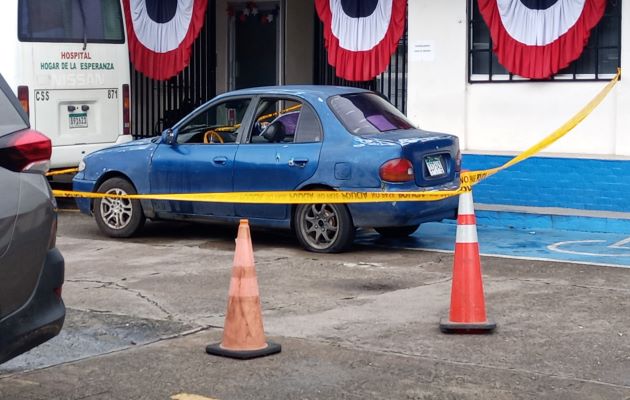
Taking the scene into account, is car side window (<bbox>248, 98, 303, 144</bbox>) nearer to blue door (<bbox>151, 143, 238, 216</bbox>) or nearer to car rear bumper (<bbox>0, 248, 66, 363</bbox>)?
blue door (<bbox>151, 143, 238, 216</bbox>)

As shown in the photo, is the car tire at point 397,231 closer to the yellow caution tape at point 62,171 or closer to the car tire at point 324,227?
the car tire at point 324,227

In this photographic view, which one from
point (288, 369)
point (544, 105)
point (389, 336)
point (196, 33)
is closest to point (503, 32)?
point (544, 105)

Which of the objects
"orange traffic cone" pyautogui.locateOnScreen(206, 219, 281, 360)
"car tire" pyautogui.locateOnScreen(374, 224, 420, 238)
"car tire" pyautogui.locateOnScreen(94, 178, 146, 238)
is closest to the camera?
"orange traffic cone" pyautogui.locateOnScreen(206, 219, 281, 360)

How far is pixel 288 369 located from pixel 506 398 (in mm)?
1398

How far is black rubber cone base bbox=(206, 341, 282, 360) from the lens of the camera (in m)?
7.30

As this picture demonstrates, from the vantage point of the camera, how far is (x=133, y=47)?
55.8ft

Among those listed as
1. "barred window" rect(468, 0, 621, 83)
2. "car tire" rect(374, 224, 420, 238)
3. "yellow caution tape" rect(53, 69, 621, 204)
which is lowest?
"car tire" rect(374, 224, 420, 238)

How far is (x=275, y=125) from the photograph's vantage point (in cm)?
1181

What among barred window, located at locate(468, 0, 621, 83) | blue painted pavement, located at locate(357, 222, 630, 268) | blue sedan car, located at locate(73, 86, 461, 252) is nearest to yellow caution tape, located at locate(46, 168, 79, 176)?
blue sedan car, located at locate(73, 86, 461, 252)

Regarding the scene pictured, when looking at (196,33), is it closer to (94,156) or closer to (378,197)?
(94,156)

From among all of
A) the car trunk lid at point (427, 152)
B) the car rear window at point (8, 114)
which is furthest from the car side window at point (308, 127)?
the car rear window at point (8, 114)

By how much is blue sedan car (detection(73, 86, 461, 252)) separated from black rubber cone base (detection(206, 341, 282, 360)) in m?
3.72

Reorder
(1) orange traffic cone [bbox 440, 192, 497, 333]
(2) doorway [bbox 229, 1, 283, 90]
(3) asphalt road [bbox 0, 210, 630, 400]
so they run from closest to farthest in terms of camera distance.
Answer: (3) asphalt road [bbox 0, 210, 630, 400]
(1) orange traffic cone [bbox 440, 192, 497, 333]
(2) doorway [bbox 229, 1, 283, 90]

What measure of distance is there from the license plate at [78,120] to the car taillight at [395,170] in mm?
5576
